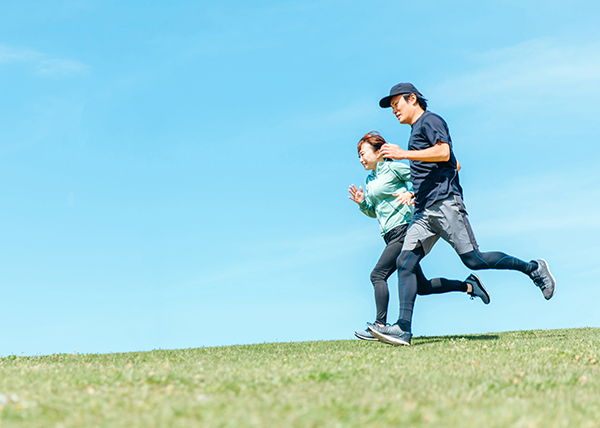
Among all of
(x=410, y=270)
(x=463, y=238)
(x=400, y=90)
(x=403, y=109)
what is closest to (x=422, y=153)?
(x=403, y=109)

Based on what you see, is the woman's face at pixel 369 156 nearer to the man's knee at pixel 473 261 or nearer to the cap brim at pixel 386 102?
the cap brim at pixel 386 102

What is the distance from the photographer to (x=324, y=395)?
453cm

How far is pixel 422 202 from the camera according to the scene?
8.92 metres

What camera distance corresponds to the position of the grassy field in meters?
3.74

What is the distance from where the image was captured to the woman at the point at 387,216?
394 inches

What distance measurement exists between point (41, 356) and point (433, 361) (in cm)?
783

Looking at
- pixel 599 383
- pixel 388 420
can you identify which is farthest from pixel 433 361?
pixel 388 420

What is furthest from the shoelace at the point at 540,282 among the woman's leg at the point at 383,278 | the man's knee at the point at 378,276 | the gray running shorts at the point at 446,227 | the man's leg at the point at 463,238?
the man's knee at the point at 378,276

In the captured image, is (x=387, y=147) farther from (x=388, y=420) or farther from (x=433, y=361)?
(x=388, y=420)

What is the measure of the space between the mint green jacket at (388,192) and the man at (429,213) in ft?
2.94

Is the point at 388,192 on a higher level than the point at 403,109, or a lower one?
lower

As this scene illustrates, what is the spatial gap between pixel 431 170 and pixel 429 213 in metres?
0.65

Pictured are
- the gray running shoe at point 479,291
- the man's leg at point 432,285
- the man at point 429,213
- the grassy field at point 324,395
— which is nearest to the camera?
the grassy field at point 324,395

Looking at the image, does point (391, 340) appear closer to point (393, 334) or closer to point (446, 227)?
point (393, 334)
